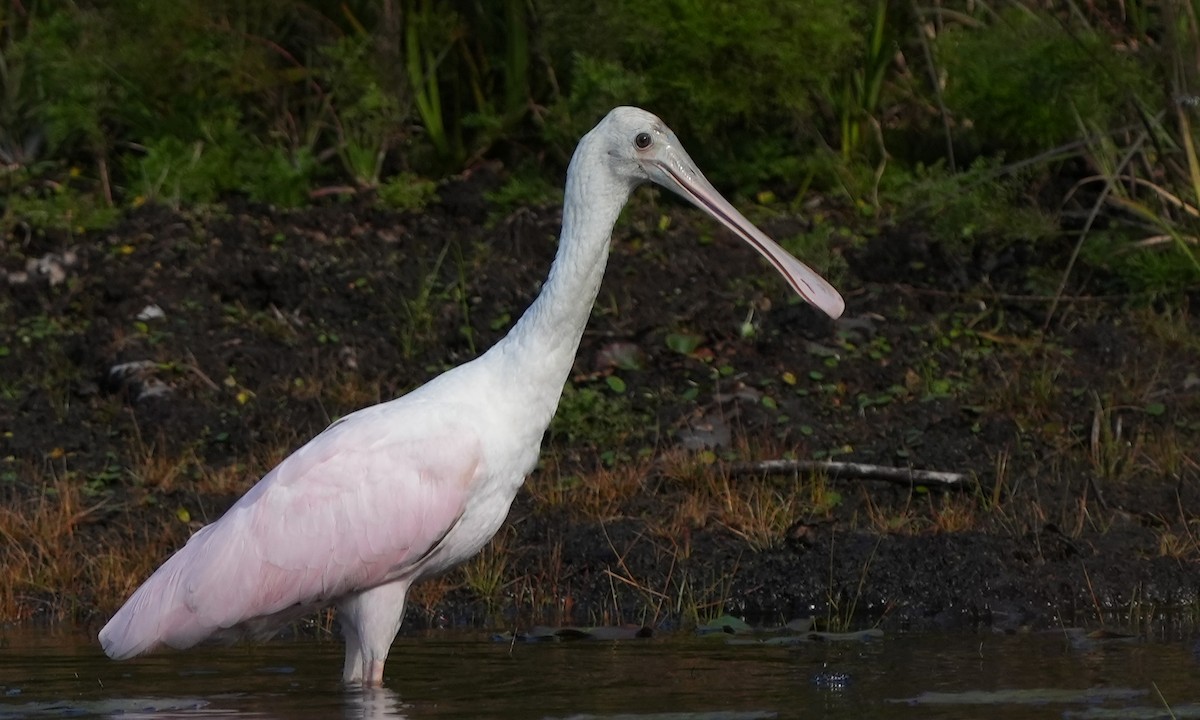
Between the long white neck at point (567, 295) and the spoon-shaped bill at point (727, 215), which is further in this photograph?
the spoon-shaped bill at point (727, 215)

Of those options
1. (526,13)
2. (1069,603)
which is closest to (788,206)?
(526,13)

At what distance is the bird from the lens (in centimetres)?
605

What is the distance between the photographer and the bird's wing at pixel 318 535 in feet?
20.0

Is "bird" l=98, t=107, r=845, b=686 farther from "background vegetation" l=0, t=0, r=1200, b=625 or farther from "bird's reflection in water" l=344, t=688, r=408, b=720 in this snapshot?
"background vegetation" l=0, t=0, r=1200, b=625

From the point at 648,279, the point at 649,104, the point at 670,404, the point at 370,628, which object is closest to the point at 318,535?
the point at 370,628

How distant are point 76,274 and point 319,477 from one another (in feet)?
16.8

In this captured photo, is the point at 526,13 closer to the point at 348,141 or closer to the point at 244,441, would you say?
the point at 348,141

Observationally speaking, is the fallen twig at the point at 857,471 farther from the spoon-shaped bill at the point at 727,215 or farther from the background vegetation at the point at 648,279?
the spoon-shaped bill at the point at 727,215

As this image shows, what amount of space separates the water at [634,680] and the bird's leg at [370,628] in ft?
0.28

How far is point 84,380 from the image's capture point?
9766 millimetres

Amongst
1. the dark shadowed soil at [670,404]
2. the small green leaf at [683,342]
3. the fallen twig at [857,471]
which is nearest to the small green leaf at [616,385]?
the dark shadowed soil at [670,404]

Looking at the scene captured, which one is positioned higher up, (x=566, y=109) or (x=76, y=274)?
(x=566, y=109)

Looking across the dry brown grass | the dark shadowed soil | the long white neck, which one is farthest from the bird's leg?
the dry brown grass

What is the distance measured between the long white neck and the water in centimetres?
92
